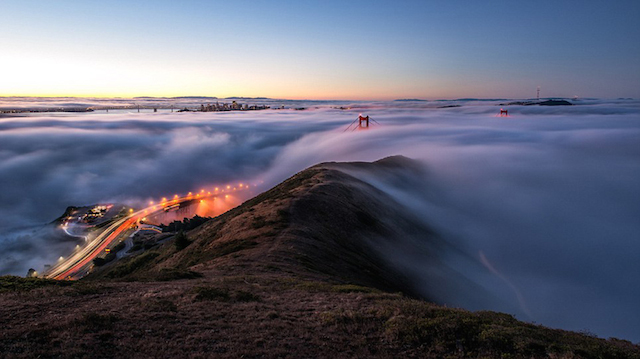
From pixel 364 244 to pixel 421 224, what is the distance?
23.0m

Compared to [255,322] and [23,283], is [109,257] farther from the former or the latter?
[255,322]

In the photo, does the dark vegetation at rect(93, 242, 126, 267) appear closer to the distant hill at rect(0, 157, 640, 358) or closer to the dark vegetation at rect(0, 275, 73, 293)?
the distant hill at rect(0, 157, 640, 358)

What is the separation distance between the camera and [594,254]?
6681cm

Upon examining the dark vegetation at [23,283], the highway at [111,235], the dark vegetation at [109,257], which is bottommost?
the highway at [111,235]

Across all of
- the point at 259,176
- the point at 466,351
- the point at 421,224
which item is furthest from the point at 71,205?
the point at 466,351

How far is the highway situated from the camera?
7231 cm

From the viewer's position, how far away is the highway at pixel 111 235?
72.3 meters

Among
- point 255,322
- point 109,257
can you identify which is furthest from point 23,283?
point 109,257

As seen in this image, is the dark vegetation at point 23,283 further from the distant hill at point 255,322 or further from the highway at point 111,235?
the highway at point 111,235

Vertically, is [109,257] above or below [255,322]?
below

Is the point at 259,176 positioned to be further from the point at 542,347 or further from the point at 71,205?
the point at 542,347

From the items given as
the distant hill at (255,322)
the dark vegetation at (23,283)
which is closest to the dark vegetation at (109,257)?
the distant hill at (255,322)

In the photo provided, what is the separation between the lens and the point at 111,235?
300ft

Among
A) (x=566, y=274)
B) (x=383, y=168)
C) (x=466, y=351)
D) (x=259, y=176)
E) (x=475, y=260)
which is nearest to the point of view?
(x=466, y=351)
